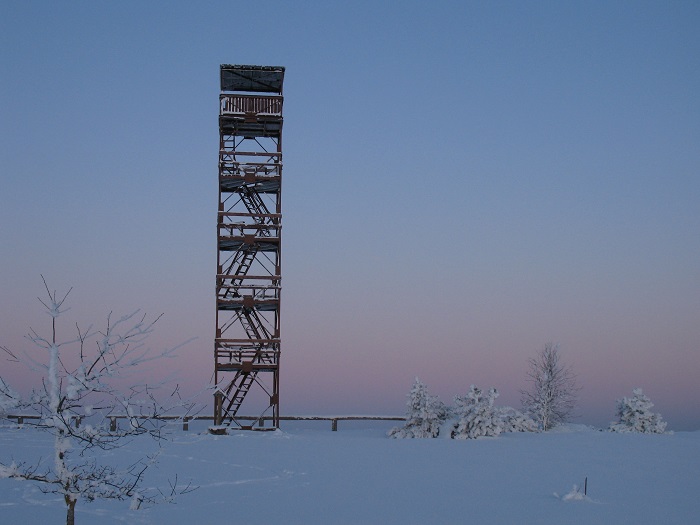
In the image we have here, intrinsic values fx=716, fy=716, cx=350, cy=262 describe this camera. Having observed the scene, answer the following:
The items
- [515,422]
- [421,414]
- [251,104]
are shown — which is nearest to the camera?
[421,414]

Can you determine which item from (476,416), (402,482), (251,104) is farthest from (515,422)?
(251,104)

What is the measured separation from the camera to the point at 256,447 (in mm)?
28766

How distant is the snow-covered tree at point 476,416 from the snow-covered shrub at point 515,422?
8.01 feet

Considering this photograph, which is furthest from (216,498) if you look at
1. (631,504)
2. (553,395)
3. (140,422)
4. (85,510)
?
(553,395)

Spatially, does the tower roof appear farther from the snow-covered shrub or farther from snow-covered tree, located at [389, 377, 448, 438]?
the snow-covered shrub

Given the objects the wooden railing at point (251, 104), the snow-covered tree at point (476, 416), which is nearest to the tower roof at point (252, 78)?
the wooden railing at point (251, 104)

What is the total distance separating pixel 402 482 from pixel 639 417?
20.1m

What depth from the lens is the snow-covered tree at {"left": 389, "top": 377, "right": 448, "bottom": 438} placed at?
109 feet

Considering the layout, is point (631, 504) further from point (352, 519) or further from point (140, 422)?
point (140, 422)

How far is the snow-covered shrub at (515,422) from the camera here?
3500 centimetres

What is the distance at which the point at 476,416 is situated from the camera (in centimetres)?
3206

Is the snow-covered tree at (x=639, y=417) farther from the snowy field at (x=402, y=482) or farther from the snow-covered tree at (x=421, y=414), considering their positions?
the snow-covered tree at (x=421, y=414)

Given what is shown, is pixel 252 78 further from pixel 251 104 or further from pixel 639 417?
pixel 639 417

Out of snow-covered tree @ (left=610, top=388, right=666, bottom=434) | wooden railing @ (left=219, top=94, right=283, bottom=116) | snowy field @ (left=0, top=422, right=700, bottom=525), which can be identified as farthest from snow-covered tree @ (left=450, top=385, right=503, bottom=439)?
wooden railing @ (left=219, top=94, right=283, bottom=116)
